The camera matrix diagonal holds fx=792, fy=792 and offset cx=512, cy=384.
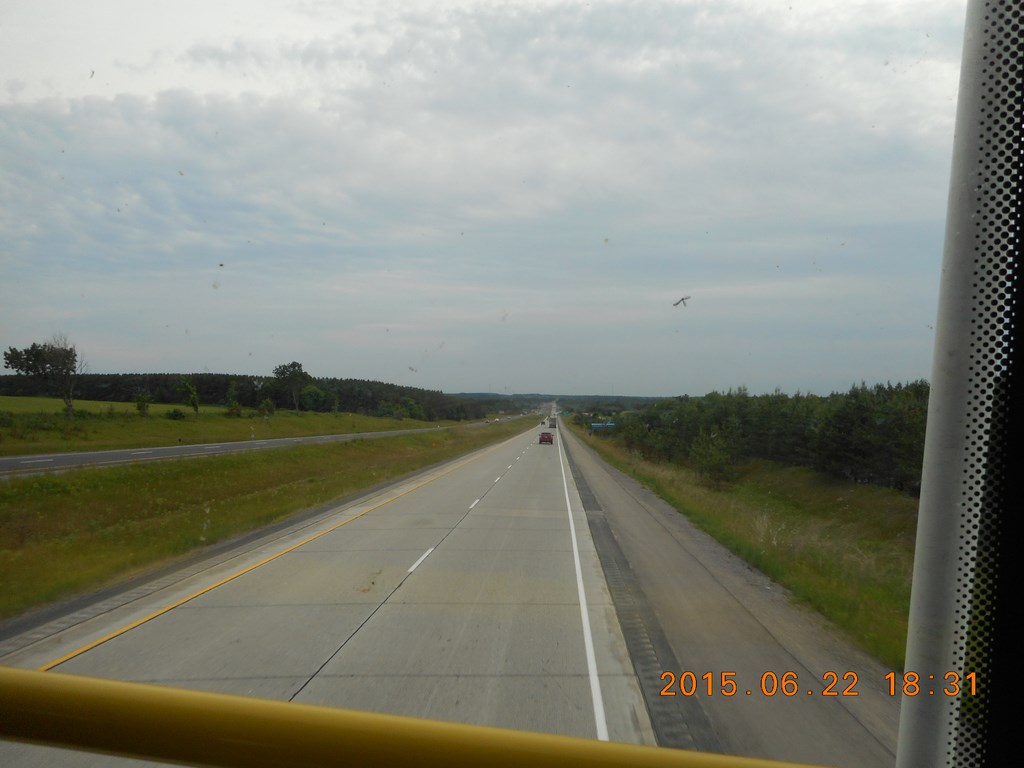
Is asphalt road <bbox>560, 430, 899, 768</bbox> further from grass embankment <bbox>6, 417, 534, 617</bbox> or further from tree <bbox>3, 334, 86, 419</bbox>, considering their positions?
tree <bbox>3, 334, 86, 419</bbox>

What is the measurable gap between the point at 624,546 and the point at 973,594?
15.5 m

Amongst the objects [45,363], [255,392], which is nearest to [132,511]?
[45,363]

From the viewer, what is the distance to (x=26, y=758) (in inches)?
210

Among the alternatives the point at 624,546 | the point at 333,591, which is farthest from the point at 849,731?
the point at 624,546

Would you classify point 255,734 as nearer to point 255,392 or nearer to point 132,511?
point 132,511

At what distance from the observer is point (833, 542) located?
20391 mm

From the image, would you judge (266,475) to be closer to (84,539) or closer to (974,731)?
(84,539)

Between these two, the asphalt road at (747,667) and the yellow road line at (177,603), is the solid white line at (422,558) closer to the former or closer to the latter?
the yellow road line at (177,603)

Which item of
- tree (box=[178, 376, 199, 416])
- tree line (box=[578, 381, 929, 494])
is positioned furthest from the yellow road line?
tree (box=[178, 376, 199, 416])

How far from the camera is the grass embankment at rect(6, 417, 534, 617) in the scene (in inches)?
522

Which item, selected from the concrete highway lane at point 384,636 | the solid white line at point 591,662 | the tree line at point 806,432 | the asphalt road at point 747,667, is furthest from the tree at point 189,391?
the asphalt road at point 747,667

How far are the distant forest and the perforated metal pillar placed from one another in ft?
151

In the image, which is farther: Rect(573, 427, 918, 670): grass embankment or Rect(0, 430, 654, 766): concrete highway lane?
Rect(573, 427, 918, 670): grass embankment

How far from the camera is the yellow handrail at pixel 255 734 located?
1.81 meters
